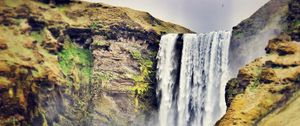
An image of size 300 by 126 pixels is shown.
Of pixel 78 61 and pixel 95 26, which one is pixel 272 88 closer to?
pixel 78 61

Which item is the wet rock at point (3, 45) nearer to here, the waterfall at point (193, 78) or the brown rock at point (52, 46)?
the brown rock at point (52, 46)

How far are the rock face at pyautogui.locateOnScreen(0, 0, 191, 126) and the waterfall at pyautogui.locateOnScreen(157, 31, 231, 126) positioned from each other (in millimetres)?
2794

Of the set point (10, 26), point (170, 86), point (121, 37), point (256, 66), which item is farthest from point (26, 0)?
point (256, 66)

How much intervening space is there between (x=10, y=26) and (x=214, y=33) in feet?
107

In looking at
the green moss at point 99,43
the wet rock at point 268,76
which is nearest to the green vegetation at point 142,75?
the green moss at point 99,43

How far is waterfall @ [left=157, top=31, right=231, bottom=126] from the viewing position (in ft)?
280

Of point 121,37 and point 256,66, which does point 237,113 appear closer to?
point 256,66

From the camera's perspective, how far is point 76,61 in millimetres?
100812

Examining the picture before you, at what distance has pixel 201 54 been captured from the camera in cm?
9194

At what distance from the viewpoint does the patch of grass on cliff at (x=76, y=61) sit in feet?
324

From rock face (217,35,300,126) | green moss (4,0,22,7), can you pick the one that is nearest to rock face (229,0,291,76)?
Answer: rock face (217,35,300,126)

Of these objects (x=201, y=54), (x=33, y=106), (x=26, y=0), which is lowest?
(x=33, y=106)

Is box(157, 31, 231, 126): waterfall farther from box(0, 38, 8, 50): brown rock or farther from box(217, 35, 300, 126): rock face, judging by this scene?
box(0, 38, 8, 50): brown rock

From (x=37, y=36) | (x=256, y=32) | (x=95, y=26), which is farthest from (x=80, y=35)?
(x=256, y=32)
